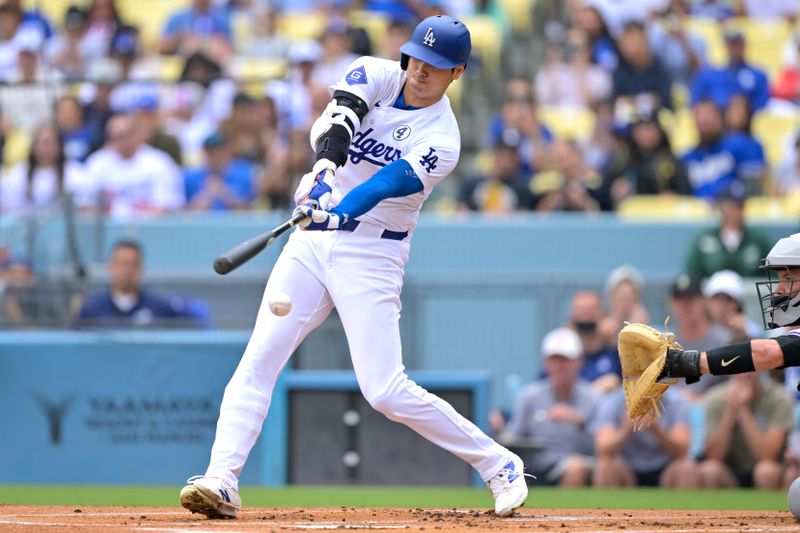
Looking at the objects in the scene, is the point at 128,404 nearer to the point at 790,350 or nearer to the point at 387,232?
the point at 387,232

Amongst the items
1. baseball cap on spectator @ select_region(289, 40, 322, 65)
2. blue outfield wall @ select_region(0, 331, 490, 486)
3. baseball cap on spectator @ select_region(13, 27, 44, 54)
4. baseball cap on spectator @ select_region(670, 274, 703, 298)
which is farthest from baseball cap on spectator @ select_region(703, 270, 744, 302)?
baseball cap on spectator @ select_region(13, 27, 44, 54)

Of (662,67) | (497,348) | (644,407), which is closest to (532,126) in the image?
(662,67)

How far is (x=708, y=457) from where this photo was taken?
1030cm

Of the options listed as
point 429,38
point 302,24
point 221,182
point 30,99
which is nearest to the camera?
point 429,38

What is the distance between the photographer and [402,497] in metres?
8.98

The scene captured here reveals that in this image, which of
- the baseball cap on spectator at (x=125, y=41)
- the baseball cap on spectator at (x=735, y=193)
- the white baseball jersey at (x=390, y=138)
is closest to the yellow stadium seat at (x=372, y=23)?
the baseball cap on spectator at (x=125, y=41)

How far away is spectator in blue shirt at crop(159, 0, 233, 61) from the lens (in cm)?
1498

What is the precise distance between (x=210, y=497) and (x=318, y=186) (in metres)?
1.42

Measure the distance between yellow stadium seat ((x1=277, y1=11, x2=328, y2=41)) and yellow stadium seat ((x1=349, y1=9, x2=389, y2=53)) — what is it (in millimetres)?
344

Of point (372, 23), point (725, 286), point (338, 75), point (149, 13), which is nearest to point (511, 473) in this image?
point (725, 286)

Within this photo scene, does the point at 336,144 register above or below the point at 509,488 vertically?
above

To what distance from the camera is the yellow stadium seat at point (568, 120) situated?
14938mm

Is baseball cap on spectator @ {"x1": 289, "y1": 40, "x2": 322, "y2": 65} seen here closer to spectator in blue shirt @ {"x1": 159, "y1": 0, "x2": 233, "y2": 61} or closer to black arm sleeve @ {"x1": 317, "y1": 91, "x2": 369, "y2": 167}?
spectator in blue shirt @ {"x1": 159, "y1": 0, "x2": 233, "y2": 61}

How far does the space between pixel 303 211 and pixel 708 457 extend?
17.1 ft
